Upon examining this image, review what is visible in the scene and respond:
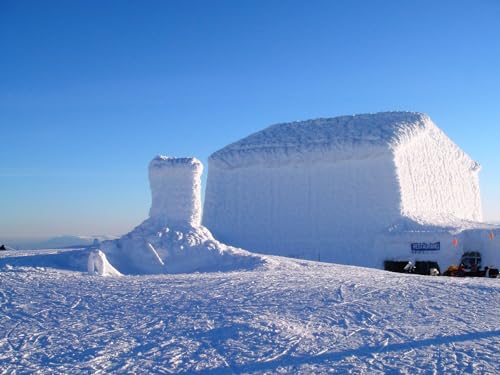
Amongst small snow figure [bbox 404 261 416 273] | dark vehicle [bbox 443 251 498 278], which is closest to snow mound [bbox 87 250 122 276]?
small snow figure [bbox 404 261 416 273]

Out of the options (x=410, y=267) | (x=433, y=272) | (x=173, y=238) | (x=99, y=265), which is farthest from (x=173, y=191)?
(x=410, y=267)

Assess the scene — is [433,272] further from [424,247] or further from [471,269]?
[424,247]

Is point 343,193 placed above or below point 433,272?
above

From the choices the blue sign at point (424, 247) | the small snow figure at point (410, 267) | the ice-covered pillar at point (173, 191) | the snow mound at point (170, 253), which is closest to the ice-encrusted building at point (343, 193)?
the blue sign at point (424, 247)

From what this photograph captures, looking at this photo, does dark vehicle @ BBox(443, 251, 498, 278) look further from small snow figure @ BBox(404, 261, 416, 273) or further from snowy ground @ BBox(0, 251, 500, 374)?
snowy ground @ BBox(0, 251, 500, 374)

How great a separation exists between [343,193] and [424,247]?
Result: 15.7 ft

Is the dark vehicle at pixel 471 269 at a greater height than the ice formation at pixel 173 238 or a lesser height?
lesser

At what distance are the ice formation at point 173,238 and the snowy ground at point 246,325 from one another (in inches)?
103

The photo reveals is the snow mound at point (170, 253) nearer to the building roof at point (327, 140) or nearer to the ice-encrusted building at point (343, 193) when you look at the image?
the ice-encrusted building at point (343, 193)

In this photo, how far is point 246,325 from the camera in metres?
8.54

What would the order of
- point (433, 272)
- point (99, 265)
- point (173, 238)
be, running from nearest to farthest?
point (99, 265), point (173, 238), point (433, 272)

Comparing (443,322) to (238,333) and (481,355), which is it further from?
(238,333)

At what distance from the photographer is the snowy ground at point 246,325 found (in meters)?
7.09

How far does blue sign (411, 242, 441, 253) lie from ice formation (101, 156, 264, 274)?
1024 centimetres
